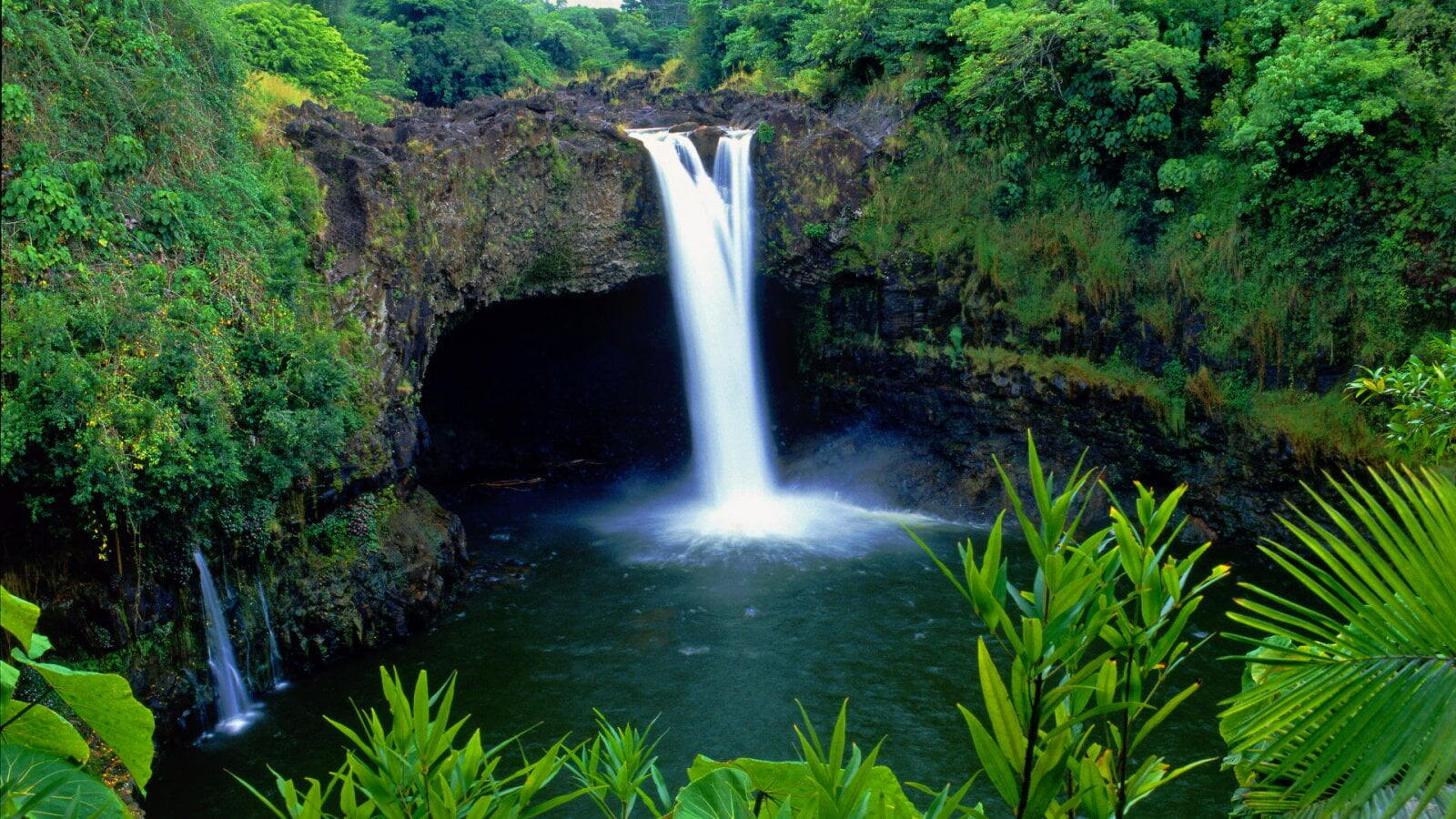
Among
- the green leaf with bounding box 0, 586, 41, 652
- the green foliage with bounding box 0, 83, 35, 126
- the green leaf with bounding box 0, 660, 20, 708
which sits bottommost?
the green leaf with bounding box 0, 660, 20, 708

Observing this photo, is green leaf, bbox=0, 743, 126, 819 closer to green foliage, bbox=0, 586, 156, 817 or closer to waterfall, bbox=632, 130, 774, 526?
green foliage, bbox=0, 586, 156, 817

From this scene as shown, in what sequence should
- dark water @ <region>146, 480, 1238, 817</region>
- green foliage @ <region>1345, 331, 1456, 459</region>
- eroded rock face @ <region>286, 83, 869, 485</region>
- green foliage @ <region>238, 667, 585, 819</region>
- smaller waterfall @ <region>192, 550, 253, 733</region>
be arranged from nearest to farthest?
green foliage @ <region>238, 667, 585, 819</region> → green foliage @ <region>1345, 331, 1456, 459</region> → dark water @ <region>146, 480, 1238, 817</region> → smaller waterfall @ <region>192, 550, 253, 733</region> → eroded rock face @ <region>286, 83, 869, 485</region>

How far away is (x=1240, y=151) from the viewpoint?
13.1 metres

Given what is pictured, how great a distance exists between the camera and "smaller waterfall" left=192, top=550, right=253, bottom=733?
27.9 ft

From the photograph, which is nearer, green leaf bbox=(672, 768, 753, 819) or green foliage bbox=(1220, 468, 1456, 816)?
green foliage bbox=(1220, 468, 1456, 816)

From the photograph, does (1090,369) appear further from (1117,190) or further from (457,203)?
(457,203)

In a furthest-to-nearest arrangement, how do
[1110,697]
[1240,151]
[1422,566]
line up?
[1240,151] < [1110,697] < [1422,566]

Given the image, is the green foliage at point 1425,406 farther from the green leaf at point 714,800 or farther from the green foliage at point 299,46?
the green foliage at point 299,46

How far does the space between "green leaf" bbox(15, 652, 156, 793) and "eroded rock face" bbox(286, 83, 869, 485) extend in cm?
858

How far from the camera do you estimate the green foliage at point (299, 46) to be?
17.0 metres

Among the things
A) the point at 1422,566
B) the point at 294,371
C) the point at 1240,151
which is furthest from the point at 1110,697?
the point at 1240,151

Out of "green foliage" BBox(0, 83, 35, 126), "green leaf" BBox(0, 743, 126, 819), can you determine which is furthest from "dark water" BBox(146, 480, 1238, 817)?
"green leaf" BBox(0, 743, 126, 819)

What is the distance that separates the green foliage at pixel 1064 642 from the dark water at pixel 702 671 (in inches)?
240

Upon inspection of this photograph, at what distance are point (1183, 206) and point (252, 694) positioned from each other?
13452 millimetres
